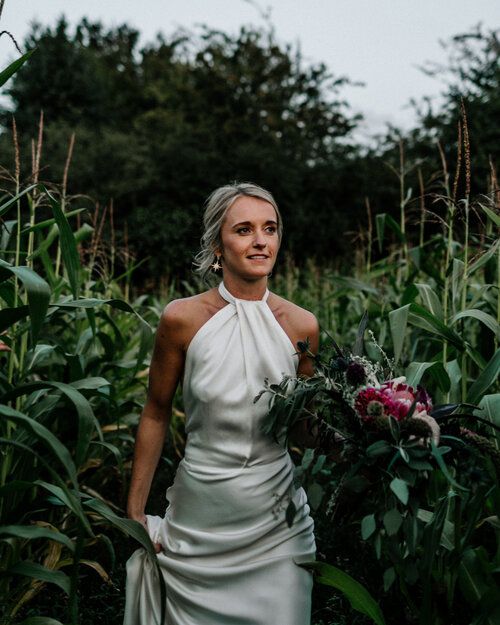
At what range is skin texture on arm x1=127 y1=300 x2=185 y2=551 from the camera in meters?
1.91

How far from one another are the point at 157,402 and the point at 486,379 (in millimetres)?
1083

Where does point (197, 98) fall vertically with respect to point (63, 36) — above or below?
below

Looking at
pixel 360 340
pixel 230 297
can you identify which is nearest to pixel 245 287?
pixel 230 297

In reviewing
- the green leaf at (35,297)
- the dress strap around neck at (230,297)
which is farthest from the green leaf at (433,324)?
the green leaf at (35,297)

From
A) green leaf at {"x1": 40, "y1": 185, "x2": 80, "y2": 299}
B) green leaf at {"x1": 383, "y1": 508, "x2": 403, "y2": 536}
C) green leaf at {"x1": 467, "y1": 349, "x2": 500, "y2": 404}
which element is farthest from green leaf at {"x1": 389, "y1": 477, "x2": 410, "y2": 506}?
green leaf at {"x1": 40, "y1": 185, "x2": 80, "y2": 299}

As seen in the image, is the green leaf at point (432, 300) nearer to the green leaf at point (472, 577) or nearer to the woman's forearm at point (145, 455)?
the green leaf at point (472, 577)

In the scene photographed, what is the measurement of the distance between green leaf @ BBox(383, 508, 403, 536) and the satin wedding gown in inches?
16.0

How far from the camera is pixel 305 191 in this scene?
517 inches

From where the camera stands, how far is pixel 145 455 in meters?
1.94

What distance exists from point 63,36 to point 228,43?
623 centimetres

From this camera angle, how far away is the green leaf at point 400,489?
53.4 inches

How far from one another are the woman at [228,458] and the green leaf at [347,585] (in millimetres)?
59

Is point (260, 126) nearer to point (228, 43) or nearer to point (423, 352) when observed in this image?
point (228, 43)

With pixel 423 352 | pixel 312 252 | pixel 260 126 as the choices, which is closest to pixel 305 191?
pixel 312 252
